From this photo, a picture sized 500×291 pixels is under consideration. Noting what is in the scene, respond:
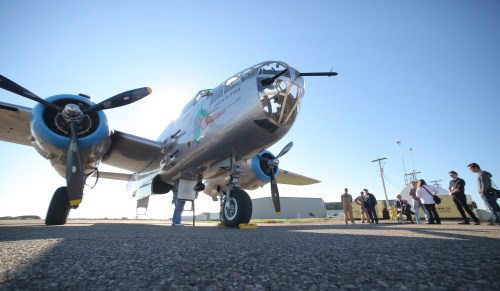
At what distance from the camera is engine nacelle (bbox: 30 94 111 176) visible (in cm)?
644

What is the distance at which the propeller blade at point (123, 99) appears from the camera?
23.5 feet

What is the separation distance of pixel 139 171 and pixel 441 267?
41.0 ft

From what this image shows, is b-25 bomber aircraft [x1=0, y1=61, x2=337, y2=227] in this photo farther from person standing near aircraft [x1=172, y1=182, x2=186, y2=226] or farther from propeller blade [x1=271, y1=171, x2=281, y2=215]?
person standing near aircraft [x1=172, y1=182, x2=186, y2=226]

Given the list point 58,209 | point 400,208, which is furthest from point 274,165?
point 58,209

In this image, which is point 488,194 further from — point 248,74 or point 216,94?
point 216,94

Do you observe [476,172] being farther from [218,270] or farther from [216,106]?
[218,270]

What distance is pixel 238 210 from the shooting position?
6.94m

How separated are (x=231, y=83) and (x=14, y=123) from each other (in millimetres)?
7522

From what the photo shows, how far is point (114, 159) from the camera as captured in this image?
10312 mm

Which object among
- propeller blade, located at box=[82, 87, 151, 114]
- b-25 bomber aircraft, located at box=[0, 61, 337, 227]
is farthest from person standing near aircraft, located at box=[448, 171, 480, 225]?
propeller blade, located at box=[82, 87, 151, 114]

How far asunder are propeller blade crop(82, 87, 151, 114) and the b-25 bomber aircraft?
28mm

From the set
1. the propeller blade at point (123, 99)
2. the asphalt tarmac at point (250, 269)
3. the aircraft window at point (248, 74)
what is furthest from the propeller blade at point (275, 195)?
the asphalt tarmac at point (250, 269)

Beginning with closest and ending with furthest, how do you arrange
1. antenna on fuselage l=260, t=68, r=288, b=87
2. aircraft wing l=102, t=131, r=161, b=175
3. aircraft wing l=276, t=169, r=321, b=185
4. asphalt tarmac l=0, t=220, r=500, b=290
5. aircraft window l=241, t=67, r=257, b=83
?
asphalt tarmac l=0, t=220, r=500, b=290 < antenna on fuselage l=260, t=68, r=288, b=87 < aircraft window l=241, t=67, r=257, b=83 < aircraft wing l=102, t=131, r=161, b=175 < aircraft wing l=276, t=169, r=321, b=185

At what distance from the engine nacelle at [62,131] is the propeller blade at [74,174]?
0.31 m
